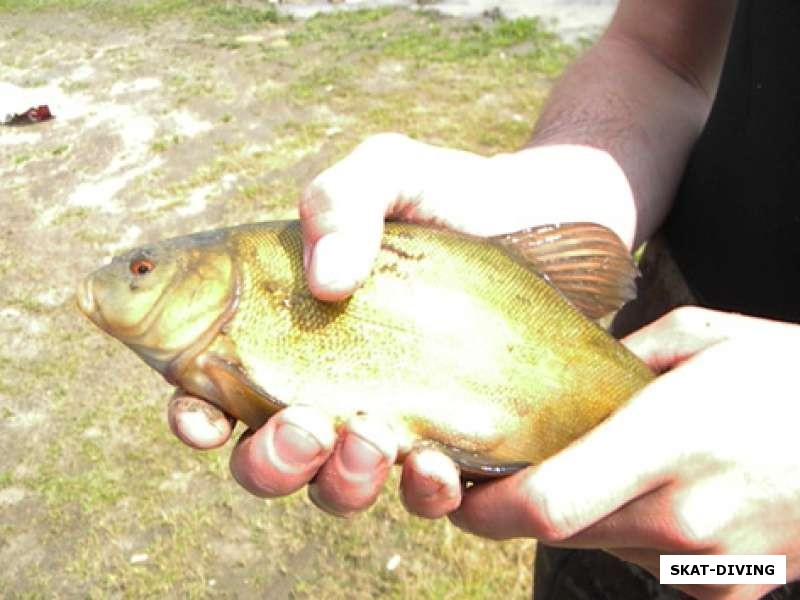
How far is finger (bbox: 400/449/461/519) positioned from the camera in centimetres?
163

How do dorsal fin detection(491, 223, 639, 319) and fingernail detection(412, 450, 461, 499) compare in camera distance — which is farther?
dorsal fin detection(491, 223, 639, 319)

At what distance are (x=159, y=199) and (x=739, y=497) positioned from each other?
5.01 meters

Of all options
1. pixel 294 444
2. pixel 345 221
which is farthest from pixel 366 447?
pixel 345 221

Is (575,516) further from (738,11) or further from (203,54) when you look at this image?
(203,54)

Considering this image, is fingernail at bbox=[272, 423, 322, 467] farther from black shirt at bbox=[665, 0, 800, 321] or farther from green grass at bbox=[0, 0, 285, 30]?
green grass at bbox=[0, 0, 285, 30]

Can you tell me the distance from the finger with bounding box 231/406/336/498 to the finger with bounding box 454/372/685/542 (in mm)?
351

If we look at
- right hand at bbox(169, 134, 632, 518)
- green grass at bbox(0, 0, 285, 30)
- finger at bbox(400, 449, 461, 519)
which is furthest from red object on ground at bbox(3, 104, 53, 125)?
finger at bbox(400, 449, 461, 519)

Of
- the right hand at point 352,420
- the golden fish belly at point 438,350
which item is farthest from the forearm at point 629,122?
the golden fish belly at point 438,350

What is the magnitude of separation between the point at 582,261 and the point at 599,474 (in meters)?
0.53

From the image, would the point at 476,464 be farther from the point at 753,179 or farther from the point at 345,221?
the point at 753,179

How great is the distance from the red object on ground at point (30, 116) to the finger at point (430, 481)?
256 inches

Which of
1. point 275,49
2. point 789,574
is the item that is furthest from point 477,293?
point 275,49

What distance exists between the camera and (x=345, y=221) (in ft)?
5.65
